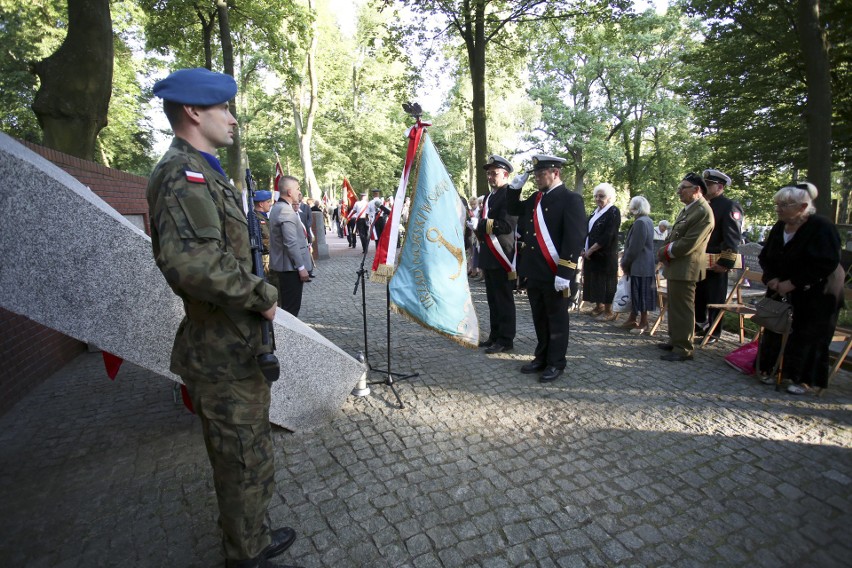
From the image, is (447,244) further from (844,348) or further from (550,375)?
(844,348)

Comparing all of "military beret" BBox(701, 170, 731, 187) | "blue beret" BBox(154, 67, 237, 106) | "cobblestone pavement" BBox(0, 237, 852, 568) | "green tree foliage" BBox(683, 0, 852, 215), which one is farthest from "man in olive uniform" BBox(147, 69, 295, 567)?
"green tree foliage" BBox(683, 0, 852, 215)

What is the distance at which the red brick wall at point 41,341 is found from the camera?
3936 mm

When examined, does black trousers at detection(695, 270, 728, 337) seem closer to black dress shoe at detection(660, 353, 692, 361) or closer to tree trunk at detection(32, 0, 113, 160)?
black dress shoe at detection(660, 353, 692, 361)

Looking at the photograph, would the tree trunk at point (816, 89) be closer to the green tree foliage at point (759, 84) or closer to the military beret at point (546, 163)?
the green tree foliage at point (759, 84)

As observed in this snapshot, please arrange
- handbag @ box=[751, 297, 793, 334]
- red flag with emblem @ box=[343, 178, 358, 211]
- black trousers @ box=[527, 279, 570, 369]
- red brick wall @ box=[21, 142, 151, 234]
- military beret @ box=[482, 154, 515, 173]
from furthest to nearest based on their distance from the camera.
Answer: red flag with emblem @ box=[343, 178, 358, 211]
military beret @ box=[482, 154, 515, 173]
black trousers @ box=[527, 279, 570, 369]
red brick wall @ box=[21, 142, 151, 234]
handbag @ box=[751, 297, 793, 334]

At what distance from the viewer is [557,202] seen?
15.0ft

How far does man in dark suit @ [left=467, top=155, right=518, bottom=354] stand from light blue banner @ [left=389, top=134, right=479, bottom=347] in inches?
49.9

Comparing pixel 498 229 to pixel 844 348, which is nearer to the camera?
pixel 844 348

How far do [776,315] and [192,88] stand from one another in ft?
16.3

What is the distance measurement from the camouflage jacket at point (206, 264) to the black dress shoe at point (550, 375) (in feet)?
10.6

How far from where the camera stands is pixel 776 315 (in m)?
4.24

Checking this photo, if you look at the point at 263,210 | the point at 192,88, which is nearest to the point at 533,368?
the point at 192,88

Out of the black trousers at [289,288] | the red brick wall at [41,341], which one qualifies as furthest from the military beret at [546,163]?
the red brick wall at [41,341]

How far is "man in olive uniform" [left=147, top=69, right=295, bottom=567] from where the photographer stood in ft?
5.61
